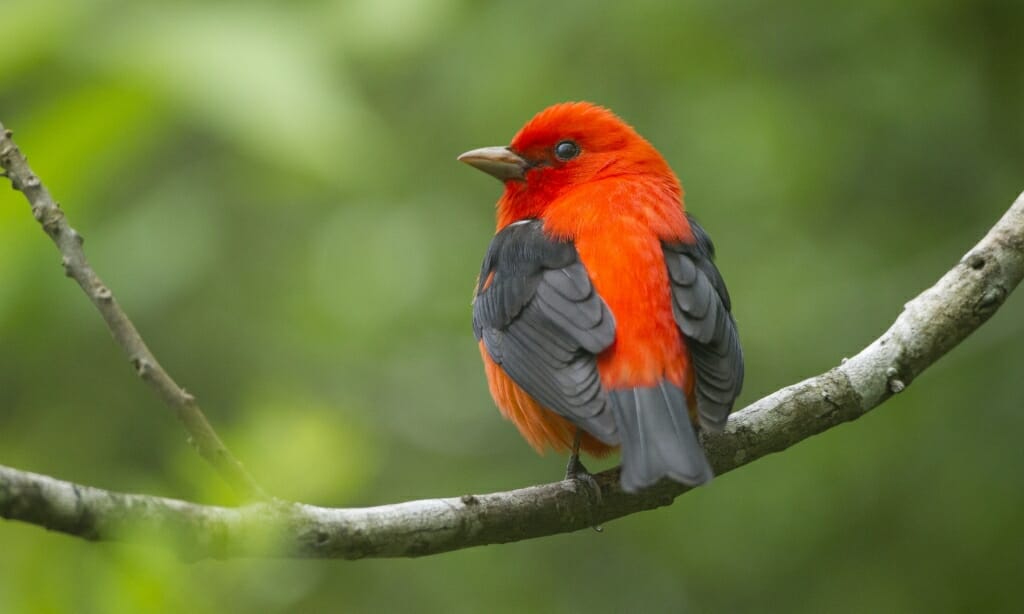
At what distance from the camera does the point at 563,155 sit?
209 inches

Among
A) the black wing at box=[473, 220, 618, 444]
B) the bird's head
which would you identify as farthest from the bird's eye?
the black wing at box=[473, 220, 618, 444]

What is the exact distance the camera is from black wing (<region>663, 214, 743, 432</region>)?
3.75 metres

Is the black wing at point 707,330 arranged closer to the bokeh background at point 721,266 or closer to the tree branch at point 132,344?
the bokeh background at point 721,266

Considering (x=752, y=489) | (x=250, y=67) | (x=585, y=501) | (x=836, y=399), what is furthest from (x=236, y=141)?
(x=752, y=489)

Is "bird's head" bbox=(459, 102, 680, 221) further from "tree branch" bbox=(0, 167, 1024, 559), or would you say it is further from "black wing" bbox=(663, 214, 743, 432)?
"tree branch" bbox=(0, 167, 1024, 559)

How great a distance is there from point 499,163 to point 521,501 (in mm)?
2136

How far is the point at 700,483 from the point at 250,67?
1596 millimetres

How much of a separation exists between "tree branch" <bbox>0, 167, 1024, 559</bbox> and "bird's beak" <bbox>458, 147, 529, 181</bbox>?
1717 millimetres

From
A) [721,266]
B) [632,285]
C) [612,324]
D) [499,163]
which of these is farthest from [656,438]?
[721,266]

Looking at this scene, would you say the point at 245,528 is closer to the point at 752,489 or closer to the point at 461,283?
the point at 752,489

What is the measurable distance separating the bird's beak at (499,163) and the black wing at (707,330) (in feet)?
3.43

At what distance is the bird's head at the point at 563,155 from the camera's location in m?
5.24

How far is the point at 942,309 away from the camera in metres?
3.85

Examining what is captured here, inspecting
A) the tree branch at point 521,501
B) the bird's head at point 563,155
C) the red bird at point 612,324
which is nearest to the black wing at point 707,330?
the red bird at point 612,324
